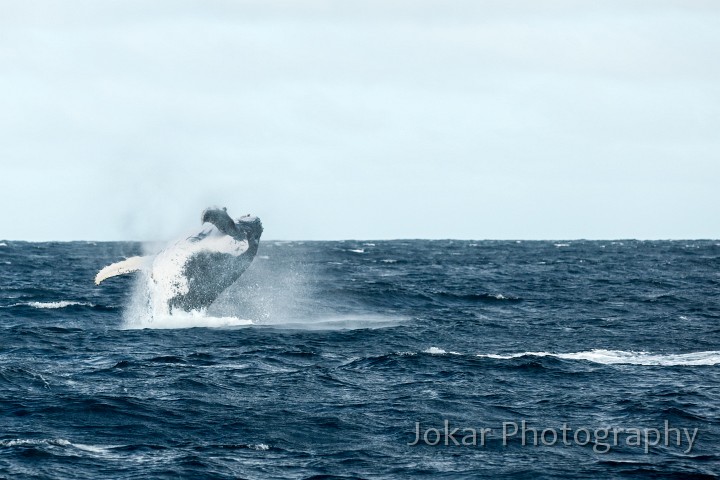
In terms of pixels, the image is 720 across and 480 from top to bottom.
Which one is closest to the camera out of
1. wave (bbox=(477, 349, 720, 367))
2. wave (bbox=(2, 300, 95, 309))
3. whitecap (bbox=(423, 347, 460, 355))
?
wave (bbox=(477, 349, 720, 367))

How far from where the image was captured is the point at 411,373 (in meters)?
23.7

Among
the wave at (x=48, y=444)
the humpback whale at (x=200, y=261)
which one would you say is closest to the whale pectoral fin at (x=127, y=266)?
the humpback whale at (x=200, y=261)

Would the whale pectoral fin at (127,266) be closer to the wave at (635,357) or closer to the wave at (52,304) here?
the wave at (52,304)

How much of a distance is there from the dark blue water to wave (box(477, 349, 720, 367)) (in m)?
0.08

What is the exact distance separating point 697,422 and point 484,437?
4.12m

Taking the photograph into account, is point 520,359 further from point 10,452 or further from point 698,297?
point 698,297

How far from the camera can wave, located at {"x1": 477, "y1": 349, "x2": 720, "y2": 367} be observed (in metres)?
25.5

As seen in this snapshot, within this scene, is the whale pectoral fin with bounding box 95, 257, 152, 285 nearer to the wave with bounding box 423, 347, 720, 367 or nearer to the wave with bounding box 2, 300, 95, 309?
the wave with bounding box 2, 300, 95, 309

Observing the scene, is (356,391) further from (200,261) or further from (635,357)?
(200,261)

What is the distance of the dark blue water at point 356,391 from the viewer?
15.9 metres

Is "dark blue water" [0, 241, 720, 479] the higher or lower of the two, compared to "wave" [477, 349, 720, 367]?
lower

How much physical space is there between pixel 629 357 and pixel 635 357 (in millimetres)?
161

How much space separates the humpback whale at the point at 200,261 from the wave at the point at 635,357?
9.11 m

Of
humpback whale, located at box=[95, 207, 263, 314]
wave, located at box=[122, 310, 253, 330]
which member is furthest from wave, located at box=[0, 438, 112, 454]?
wave, located at box=[122, 310, 253, 330]
